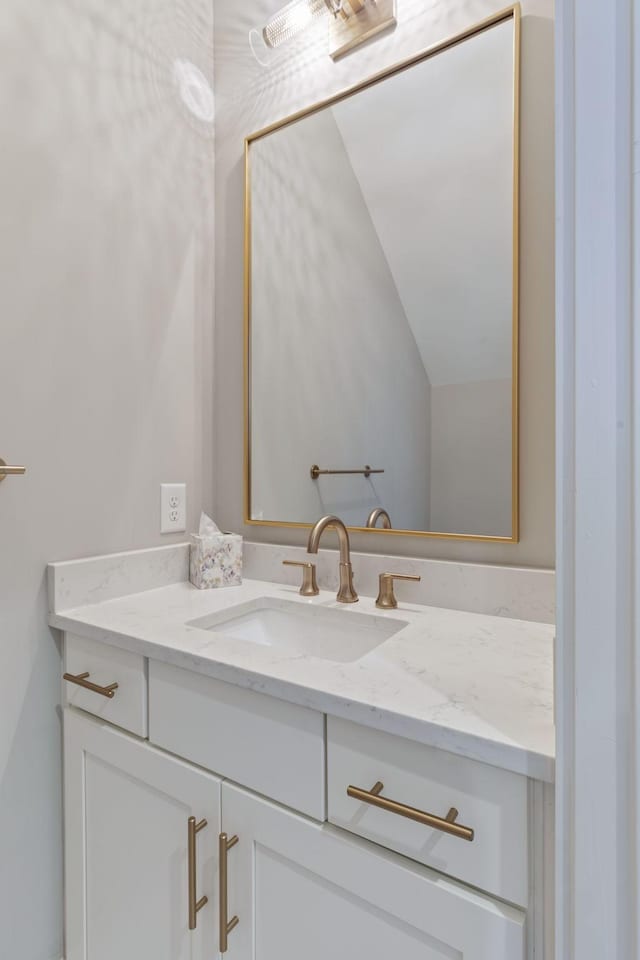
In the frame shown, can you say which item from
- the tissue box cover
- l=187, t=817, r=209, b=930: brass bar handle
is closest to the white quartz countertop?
the tissue box cover

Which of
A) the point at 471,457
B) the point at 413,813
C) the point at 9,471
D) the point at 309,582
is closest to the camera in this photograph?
the point at 413,813

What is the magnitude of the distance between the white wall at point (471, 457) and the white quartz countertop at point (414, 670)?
20 cm

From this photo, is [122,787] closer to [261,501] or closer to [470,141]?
[261,501]

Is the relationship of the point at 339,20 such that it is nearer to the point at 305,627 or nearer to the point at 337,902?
the point at 305,627

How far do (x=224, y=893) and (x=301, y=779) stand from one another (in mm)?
251

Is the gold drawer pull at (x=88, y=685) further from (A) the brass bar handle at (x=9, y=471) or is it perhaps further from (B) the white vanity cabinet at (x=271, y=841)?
(A) the brass bar handle at (x=9, y=471)

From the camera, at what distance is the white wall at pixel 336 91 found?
960 mm

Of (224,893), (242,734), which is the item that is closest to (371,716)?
(242,734)

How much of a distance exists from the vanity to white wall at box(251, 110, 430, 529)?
0.30 metres

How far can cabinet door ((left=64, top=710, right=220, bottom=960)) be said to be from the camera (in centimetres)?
80

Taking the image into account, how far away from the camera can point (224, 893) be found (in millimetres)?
763

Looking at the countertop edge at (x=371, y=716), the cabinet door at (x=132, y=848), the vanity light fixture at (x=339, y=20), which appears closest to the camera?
the countertop edge at (x=371, y=716)

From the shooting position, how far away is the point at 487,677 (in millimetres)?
717

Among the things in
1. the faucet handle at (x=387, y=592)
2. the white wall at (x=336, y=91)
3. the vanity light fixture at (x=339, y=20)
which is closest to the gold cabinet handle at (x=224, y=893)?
the faucet handle at (x=387, y=592)
